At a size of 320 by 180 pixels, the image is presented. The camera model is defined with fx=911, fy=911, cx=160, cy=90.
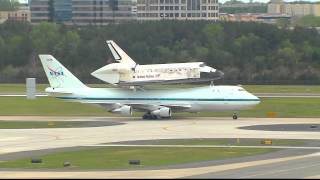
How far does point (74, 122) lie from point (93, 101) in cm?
701

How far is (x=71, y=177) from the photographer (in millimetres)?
40594

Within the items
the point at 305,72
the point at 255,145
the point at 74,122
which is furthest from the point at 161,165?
the point at 305,72

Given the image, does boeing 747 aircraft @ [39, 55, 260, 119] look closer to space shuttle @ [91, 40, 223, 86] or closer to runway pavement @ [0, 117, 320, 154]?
space shuttle @ [91, 40, 223, 86]

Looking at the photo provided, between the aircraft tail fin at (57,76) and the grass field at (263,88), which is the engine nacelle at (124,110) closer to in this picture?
the aircraft tail fin at (57,76)

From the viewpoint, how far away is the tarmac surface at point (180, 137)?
4220cm

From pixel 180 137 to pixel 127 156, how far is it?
13318mm

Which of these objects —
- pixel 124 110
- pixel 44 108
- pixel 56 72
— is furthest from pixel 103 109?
pixel 44 108

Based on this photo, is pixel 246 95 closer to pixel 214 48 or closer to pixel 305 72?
pixel 305 72

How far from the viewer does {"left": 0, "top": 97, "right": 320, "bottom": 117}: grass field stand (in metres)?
89.8

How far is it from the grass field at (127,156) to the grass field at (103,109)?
3450 cm

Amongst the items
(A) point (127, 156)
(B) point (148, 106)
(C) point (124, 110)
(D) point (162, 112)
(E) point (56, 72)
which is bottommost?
(D) point (162, 112)

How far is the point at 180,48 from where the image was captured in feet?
547

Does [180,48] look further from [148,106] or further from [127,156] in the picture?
[127,156]

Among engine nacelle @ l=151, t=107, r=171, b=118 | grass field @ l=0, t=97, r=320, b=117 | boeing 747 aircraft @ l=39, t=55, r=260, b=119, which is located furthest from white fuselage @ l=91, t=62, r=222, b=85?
grass field @ l=0, t=97, r=320, b=117
